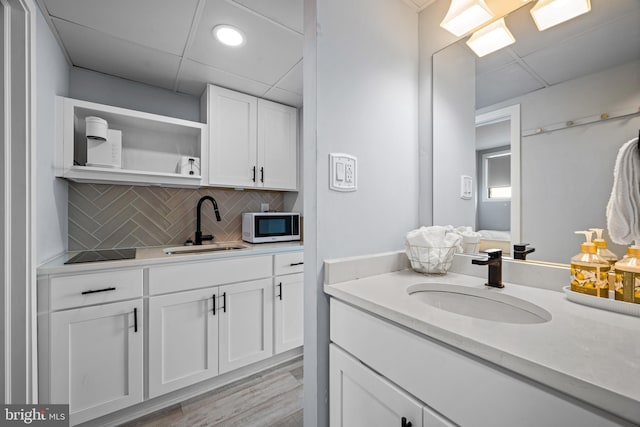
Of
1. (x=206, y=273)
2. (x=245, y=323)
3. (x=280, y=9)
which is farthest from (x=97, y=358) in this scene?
(x=280, y=9)

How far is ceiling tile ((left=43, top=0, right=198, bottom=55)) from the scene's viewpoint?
4.35 ft

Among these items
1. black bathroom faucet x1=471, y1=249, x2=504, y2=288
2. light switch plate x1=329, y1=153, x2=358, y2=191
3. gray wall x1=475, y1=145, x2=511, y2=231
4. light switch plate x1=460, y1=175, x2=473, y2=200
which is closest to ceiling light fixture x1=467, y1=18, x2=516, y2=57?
gray wall x1=475, y1=145, x2=511, y2=231

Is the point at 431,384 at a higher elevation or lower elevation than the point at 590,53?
lower

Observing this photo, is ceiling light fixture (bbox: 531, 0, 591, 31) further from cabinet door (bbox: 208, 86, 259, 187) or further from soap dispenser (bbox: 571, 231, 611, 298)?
cabinet door (bbox: 208, 86, 259, 187)

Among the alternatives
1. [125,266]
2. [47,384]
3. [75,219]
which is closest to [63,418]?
[47,384]

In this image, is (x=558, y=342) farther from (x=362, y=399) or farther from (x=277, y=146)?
(x=277, y=146)

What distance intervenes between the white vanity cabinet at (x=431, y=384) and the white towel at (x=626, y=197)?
649 millimetres

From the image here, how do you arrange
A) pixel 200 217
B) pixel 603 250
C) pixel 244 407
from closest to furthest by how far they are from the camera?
pixel 603 250
pixel 244 407
pixel 200 217

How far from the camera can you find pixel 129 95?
2.07 metres

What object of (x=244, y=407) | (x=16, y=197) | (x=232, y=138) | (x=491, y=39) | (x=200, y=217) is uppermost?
(x=491, y=39)

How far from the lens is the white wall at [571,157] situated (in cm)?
81

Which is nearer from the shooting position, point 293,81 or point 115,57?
point 115,57

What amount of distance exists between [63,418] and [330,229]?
67.1 inches

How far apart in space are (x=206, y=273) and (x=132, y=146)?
4.23 ft
